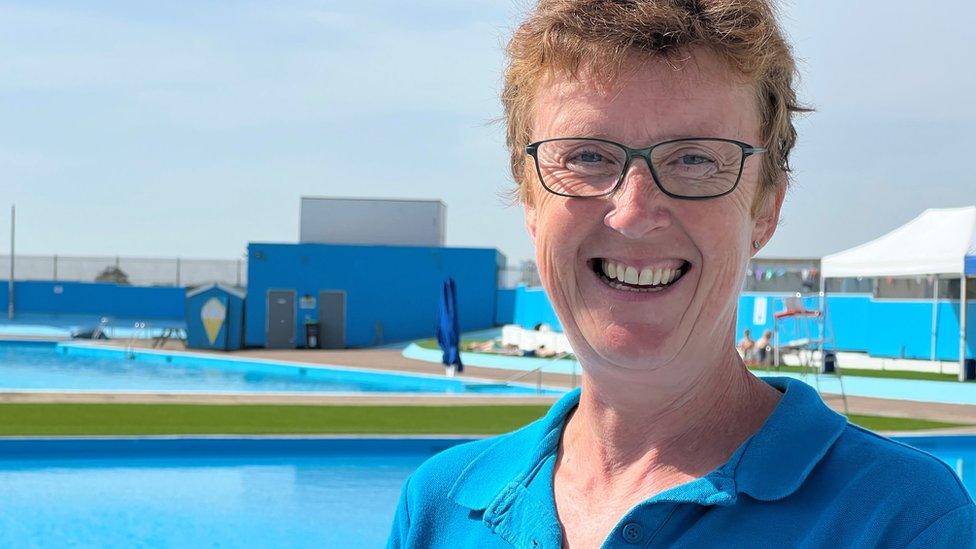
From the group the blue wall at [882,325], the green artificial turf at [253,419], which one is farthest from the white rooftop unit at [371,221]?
the green artificial turf at [253,419]

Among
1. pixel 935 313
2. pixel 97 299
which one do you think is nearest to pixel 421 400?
pixel 935 313

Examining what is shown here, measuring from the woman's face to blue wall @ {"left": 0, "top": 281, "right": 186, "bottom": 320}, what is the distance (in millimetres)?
40365

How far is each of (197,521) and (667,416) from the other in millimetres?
6883

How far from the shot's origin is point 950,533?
1.19 meters

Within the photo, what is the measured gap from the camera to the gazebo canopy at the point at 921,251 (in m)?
15.1

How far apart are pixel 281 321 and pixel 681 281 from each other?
28141 millimetres

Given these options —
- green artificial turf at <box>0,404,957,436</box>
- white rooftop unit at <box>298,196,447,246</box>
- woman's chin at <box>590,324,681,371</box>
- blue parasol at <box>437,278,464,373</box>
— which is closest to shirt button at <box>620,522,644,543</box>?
woman's chin at <box>590,324,681,371</box>

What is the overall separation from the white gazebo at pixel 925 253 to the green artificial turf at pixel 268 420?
13.9 feet

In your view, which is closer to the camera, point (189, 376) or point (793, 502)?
point (793, 502)

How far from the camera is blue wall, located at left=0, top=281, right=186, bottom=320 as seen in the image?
4012 centimetres

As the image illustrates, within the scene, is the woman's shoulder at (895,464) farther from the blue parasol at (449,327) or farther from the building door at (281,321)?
the building door at (281,321)

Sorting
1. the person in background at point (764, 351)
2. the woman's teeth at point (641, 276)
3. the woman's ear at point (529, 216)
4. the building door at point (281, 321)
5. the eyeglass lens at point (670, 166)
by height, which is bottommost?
the building door at point (281, 321)

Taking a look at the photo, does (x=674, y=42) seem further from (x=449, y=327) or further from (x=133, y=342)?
(x=133, y=342)

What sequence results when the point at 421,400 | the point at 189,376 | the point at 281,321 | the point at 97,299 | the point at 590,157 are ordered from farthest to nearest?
the point at 97,299, the point at 281,321, the point at 189,376, the point at 421,400, the point at 590,157
